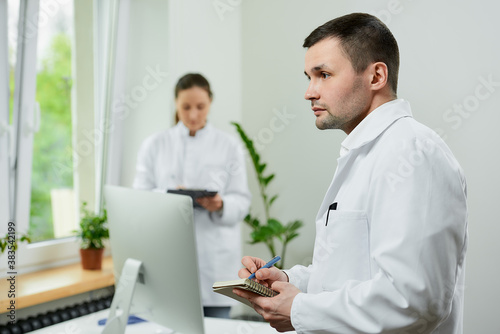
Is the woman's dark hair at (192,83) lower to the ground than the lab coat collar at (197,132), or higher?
higher

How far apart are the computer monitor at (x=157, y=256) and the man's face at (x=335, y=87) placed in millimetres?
443

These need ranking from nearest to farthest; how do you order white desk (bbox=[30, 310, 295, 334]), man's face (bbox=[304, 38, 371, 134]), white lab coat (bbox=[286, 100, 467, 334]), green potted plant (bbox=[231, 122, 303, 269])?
Result: white lab coat (bbox=[286, 100, 467, 334])
man's face (bbox=[304, 38, 371, 134])
white desk (bbox=[30, 310, 295, 334])
green potted plant (bbox=[231, 122, 303, 269])

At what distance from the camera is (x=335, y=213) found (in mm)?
1138

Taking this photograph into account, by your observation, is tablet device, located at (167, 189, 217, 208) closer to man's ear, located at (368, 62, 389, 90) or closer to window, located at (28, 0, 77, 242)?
window, located at (28, 0, 77, 242)

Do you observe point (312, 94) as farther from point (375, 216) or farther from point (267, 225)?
point (267, 225)

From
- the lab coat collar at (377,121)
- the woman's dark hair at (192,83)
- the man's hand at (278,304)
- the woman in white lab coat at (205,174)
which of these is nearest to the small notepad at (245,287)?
the man's hand at (278,304)

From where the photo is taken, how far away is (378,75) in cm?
123

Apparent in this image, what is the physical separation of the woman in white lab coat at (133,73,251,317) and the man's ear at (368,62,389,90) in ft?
4.33

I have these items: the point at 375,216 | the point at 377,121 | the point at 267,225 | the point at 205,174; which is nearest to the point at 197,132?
the point at 205,174

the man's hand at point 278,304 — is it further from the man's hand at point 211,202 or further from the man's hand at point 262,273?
the man's hand at point 211,202

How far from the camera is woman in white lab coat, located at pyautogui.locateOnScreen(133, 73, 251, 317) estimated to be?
2.52 m

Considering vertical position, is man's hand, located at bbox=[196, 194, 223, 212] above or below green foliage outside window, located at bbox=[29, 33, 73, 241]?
below

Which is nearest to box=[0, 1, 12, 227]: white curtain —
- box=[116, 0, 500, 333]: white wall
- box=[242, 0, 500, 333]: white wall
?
box=[116, 0, 500, 333]: white wall

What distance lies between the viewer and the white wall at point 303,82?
254 centimetres
